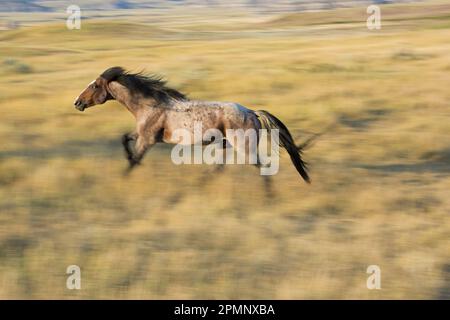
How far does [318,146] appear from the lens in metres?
14.3

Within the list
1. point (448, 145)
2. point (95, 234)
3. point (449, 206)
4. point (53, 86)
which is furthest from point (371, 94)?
point (95, 234)

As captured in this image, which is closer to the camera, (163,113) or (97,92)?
(163,113)

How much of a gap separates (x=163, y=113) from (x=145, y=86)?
56cm

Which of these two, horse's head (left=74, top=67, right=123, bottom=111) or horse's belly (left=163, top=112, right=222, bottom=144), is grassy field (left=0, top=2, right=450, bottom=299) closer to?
horse's belly (left=163, top=112, right=222, bottom=144)

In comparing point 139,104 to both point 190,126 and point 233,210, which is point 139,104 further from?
point 233,210

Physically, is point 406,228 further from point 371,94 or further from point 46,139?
point 371,94

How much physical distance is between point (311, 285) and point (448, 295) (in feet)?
3.94

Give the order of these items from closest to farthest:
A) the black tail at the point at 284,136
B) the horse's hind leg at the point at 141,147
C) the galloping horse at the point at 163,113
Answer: the galloping horse at the point at 163,113, the black tail at the point at 284,136, the horse's hind leg at the point at 141,147

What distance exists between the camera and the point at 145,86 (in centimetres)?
1080

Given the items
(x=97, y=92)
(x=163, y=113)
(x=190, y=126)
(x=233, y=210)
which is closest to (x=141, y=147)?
(x=163, y=113)

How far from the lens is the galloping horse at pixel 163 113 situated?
1018 centimetres

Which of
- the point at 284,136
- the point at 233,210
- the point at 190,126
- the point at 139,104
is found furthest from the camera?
the point at 139,104

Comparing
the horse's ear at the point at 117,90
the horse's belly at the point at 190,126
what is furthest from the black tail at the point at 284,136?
the horse's ear at the point at 117,90

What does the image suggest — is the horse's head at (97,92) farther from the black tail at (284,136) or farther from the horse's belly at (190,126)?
the black tail at (284,136)
